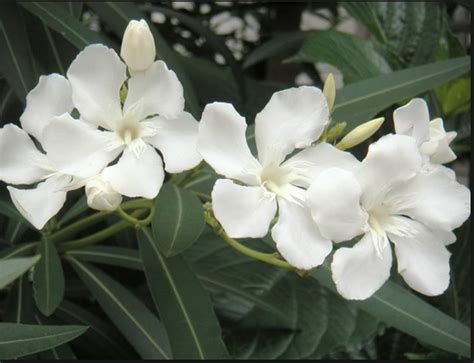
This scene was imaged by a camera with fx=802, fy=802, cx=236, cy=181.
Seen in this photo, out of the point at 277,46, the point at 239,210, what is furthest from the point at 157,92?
the point at 277,46

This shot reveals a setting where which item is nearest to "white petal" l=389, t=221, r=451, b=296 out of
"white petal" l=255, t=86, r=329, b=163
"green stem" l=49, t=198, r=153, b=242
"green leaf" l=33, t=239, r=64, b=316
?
"white petal" l=255, t=86, r=329, b=163

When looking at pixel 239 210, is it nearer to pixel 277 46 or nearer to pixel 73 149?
pixel 73 149

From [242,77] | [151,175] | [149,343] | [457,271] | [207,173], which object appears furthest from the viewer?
[242,77]

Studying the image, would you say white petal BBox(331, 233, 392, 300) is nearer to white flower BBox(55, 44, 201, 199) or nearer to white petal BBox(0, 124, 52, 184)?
white flower BBox(55, 44, 201, 199)

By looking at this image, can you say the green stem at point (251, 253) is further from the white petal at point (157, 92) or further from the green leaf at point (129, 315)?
the green leaf at point (129, 315)

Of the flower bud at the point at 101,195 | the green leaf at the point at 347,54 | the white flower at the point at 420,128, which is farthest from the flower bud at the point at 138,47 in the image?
the green leaf at the point at 347,54

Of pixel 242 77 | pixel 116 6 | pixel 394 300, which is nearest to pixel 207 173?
pixel 394 300

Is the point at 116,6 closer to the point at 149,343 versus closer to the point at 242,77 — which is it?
the point at 242,77
